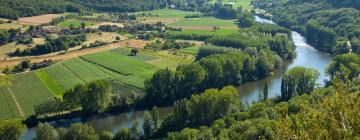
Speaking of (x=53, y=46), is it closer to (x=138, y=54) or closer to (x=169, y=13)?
(x=138, y=54)

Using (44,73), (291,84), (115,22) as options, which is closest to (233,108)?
(291,84)

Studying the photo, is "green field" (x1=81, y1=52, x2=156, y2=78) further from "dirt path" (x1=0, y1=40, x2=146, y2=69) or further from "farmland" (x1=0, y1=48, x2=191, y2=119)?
"dirt path" (x1=0, y1=40, x2=146, y2=69)

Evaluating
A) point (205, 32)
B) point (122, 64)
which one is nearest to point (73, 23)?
point (205, 32)

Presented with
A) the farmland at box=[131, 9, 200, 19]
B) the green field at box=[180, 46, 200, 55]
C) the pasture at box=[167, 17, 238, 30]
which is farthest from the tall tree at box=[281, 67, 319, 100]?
the farmland at box=[131, 9, 200, 19]

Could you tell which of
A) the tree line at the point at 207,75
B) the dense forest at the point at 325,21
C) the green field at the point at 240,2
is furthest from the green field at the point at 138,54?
the green field at the point at 240,2

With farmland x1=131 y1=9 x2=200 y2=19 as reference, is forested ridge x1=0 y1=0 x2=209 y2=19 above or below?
above

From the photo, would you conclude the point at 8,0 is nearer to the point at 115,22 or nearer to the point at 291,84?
the point at 115,22
